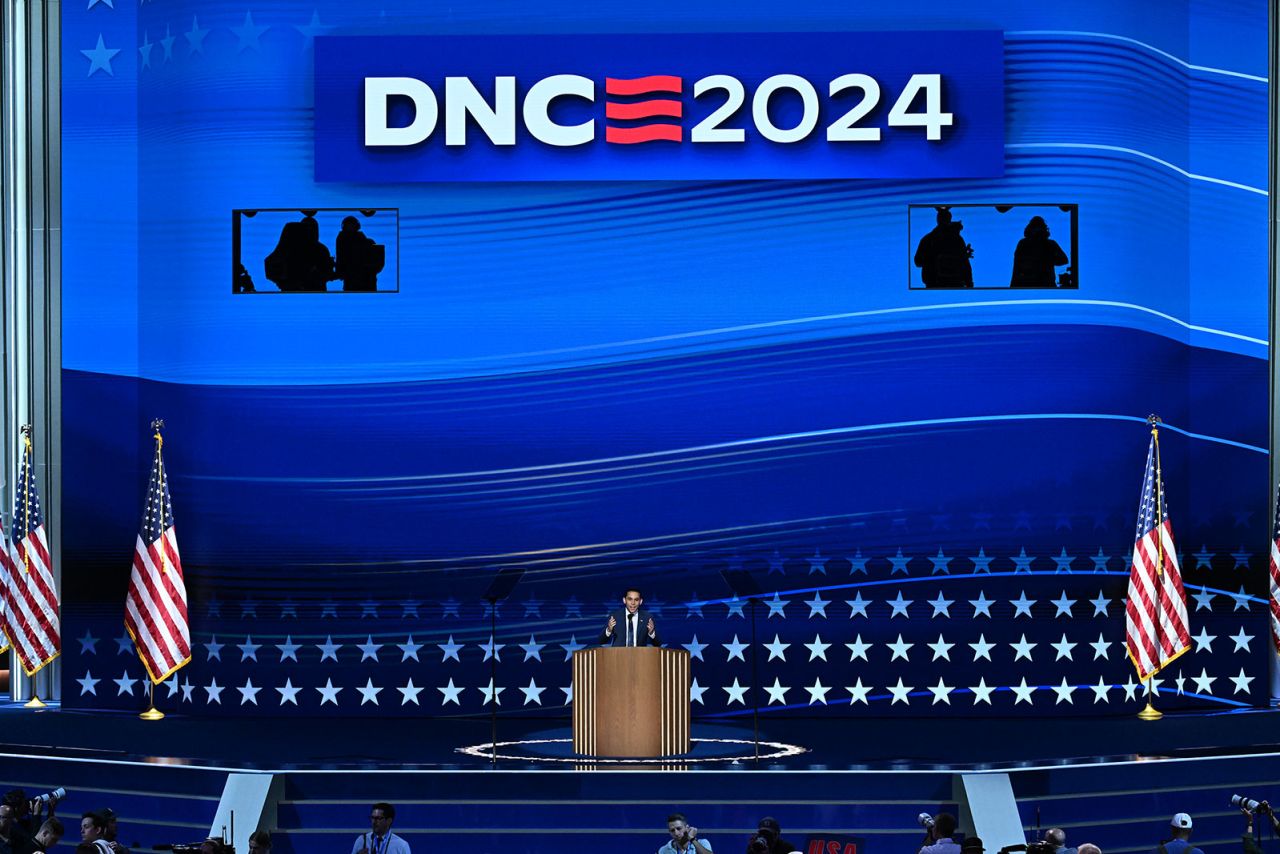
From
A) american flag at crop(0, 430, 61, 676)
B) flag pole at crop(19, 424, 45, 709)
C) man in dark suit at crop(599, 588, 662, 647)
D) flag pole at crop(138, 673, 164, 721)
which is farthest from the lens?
flag pole at crop(19, 424, 45, 709)

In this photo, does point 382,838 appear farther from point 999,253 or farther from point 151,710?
point 999,253

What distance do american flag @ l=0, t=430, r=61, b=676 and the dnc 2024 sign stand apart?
413 cm

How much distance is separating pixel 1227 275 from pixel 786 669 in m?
5.24

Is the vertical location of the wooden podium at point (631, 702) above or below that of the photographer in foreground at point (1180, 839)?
above

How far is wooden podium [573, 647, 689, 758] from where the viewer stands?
1600 cm

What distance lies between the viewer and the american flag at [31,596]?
1977 centimetres

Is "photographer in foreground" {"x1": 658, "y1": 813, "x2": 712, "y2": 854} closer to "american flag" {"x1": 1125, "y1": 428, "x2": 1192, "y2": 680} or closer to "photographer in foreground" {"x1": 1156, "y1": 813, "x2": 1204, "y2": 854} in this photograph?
"photographer in foreground" {"x1": 1156, "y1": 813, "x2": 1204, "y2": 854}

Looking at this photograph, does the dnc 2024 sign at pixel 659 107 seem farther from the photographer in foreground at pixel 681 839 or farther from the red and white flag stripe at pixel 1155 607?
the photographer in foreground at pixel 681 839

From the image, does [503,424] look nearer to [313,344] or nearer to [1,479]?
[313,344]

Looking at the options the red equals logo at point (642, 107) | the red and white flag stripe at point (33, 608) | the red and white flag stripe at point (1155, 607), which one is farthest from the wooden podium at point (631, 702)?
the red and white flag stripe at point (33, 608)

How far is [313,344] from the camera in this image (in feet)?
63.9

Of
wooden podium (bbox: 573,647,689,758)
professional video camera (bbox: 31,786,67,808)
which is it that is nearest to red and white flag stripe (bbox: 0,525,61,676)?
professional video camera (bbox: 31,786,67,808)

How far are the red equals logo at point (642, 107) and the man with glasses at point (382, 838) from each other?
768cm

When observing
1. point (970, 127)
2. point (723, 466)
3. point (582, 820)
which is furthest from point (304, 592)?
point (970, 127)
